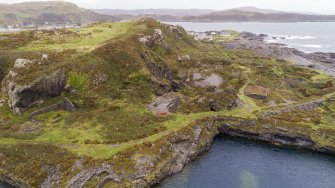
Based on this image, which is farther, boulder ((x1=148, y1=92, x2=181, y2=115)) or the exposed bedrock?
boulder ((x1=148, y1=92, x2=181, y2=115))

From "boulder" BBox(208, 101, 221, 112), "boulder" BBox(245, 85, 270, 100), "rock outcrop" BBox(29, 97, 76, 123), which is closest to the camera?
"rock outcrop" BBox(29, 97, 76, 123)

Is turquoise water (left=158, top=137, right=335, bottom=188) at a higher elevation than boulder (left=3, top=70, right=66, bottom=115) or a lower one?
lower

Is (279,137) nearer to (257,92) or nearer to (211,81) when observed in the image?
(257,92)

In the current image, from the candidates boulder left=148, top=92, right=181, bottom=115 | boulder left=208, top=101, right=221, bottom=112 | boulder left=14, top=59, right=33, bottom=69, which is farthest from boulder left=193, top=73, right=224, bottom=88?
boulder left=14, top=59, right=33, bottom=69

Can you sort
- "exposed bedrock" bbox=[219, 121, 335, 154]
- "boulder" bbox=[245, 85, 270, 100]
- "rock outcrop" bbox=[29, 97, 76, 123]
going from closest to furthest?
"exposed bedrock" bbox=[219, 121, 335, 154]
"rock outcrop" bbox=[29, 97, 76, 123]
"boulder" bbox=[245, 85, 270, 100]

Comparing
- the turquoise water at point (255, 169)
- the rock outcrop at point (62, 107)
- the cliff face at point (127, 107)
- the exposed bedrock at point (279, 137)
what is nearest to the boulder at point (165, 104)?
the cliff face at point (127, 107)

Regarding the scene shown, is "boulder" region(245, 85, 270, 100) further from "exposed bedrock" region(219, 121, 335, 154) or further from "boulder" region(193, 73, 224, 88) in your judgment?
"exposed bedrock" region(219, 121, 335, 154)

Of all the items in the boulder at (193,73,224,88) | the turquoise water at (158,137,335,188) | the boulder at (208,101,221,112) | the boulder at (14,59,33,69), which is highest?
the boulder at (14,59,33,69)
